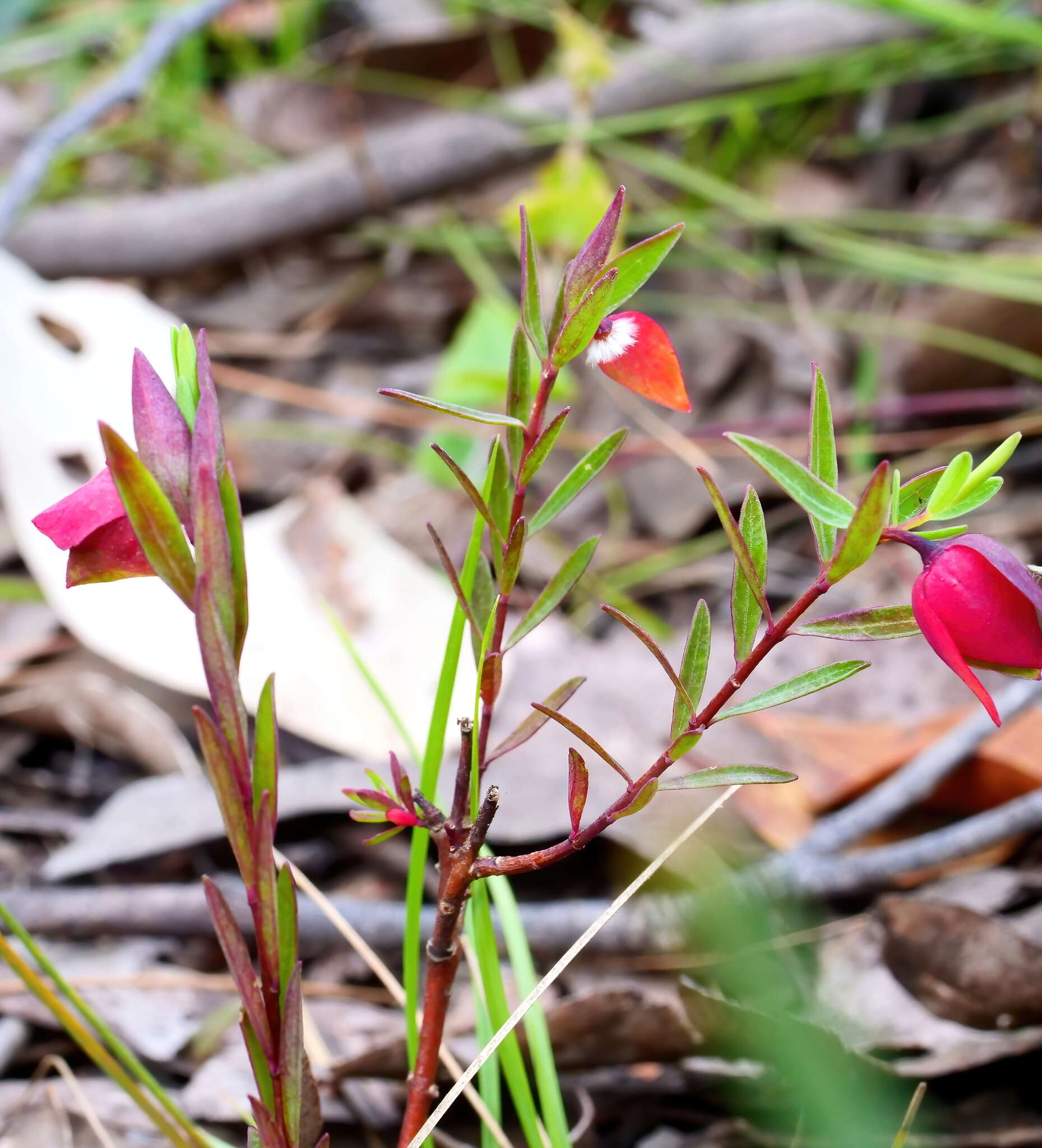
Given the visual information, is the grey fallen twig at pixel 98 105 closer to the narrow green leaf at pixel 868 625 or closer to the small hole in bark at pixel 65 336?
the small hole in bark at pixel 65 336

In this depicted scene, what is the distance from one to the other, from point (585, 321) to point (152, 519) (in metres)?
0.15

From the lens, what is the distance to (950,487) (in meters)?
0.33

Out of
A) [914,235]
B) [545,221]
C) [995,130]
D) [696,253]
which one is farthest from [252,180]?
[995,130]

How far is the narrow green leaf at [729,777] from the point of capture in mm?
360

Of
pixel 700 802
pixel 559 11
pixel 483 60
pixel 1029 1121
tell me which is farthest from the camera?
pixel 483 60

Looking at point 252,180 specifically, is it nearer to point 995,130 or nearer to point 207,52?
point 207,52

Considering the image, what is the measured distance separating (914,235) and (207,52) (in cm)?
152

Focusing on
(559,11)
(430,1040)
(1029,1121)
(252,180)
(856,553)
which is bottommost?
(1029,1121)

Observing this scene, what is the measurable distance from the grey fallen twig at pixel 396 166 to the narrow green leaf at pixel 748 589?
1485mm

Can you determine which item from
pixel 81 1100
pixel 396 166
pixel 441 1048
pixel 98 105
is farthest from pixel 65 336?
pixel 441 1048

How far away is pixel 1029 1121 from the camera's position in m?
0.61

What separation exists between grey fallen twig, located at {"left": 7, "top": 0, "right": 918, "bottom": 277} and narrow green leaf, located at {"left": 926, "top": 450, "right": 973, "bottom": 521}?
1536 millimetres

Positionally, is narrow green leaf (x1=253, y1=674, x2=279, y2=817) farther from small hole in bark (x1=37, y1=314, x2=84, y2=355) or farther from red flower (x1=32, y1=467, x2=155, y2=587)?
small hole in bark (x1=37, y1=314, x2=84, y2=355)

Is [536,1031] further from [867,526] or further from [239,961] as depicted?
[867,526]
